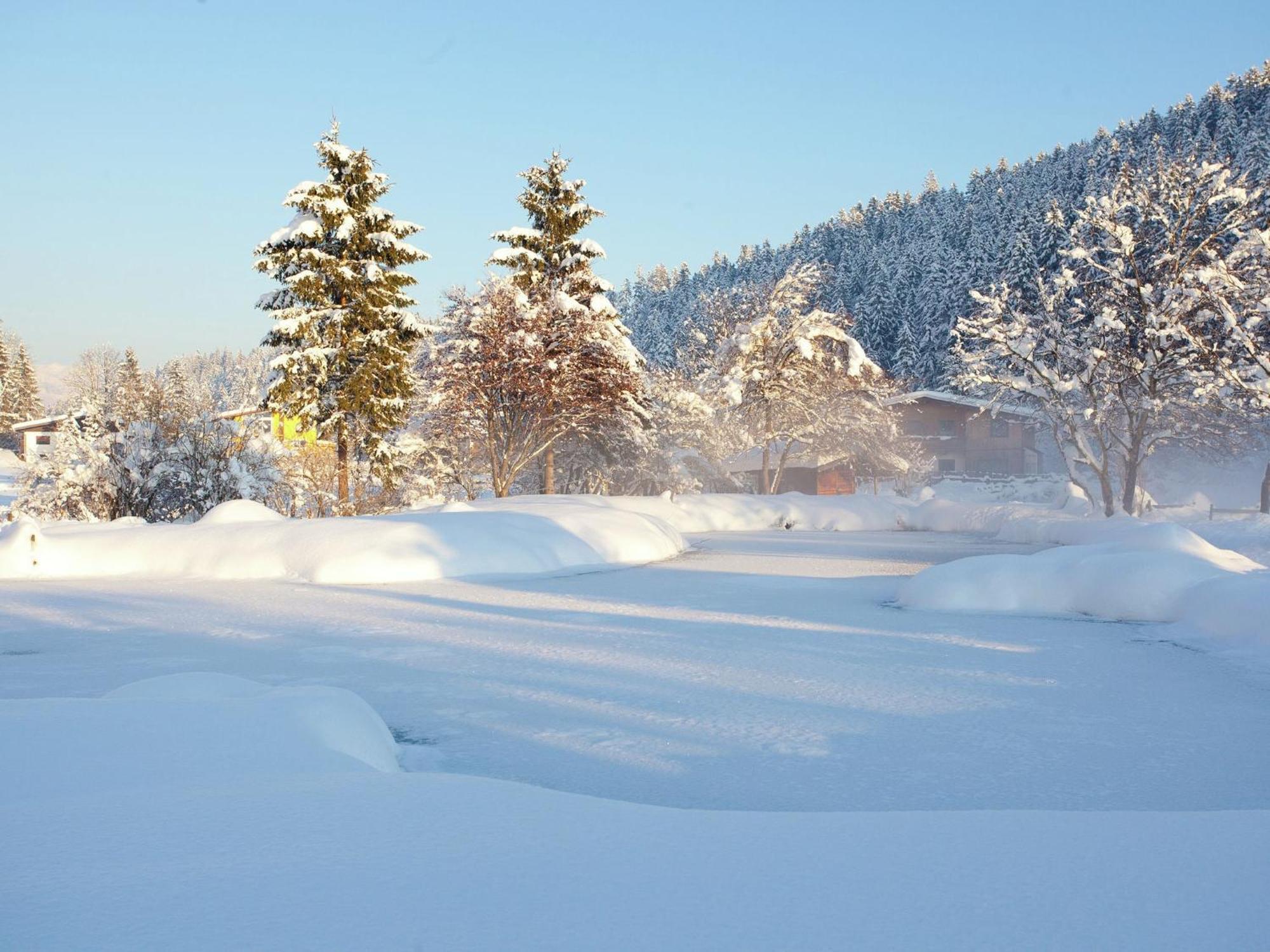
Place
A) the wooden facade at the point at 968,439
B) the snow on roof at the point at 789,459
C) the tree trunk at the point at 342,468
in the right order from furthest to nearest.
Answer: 1. the wooden facade at the point at 968,439
2. the snow on roof at the point at 789,459
3. the tree trunk at the point at 342,468

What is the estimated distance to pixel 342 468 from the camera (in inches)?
944

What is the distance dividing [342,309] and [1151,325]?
71.0 feet

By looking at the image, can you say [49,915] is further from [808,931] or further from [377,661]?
[377,661]

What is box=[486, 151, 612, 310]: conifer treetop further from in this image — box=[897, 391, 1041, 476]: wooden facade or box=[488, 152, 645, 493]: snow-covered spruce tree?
box=[897, 391, 1041, 476]: wooden facade

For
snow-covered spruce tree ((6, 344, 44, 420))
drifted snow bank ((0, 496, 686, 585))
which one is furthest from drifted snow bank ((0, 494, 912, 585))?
snow-covered spruce tree ((6, 344, 44, 420))

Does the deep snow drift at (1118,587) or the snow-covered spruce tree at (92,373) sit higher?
the snow-covered spruce tree at (92,373)

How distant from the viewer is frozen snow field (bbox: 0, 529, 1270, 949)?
234 cm

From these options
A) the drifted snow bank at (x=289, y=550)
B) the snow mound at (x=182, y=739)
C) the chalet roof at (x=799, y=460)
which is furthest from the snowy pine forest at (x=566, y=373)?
the snow mound at (x=182, y=739)

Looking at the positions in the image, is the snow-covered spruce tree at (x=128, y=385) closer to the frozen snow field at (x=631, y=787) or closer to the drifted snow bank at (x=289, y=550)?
the drifted snow bank at (x=289, y=550)

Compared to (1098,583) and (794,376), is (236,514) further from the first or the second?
(794,376)

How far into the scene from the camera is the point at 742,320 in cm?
4172

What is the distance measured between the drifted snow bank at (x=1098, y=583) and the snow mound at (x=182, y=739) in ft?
26.0

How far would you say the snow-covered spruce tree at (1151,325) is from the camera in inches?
923

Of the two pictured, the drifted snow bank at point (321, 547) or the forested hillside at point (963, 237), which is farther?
the forested hillside at point (963, 237)
